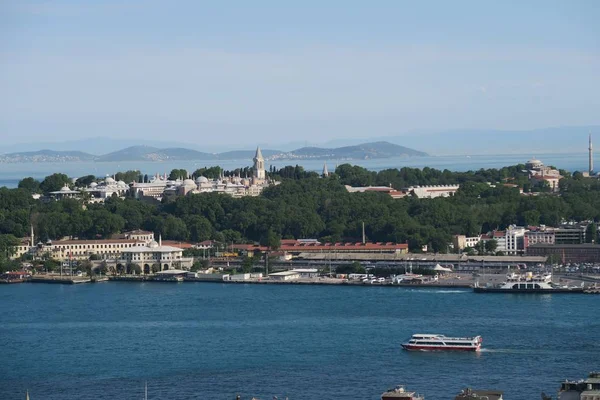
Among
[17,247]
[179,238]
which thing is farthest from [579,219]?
[17,247]

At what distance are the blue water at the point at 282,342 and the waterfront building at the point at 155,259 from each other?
449 centimetres

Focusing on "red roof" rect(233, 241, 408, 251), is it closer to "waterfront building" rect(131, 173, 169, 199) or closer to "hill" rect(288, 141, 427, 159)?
"waterfront building" rect(131, 173, 169, 199)

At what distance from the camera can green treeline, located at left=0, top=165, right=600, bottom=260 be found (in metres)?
34.3

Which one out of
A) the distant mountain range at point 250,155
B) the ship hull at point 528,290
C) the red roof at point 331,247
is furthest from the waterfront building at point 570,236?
the distant mountain range at point 250,155

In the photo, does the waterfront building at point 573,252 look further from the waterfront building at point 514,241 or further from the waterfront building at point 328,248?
the waterfront building at point 328,248

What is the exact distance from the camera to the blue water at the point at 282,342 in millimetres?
15938

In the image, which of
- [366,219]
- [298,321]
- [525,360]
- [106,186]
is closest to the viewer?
[525,360]

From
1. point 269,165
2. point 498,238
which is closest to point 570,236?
point 498,238

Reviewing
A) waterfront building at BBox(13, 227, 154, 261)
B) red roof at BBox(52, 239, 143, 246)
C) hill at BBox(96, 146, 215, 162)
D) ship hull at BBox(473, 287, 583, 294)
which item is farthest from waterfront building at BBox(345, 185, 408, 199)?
hill at BBox(96, 146, 215, 162)

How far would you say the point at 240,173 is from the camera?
5100 cm

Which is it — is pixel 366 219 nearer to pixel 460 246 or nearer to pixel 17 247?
pixel 460 246

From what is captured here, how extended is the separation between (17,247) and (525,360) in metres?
18.1

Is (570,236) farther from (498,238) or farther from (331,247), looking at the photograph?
(331,247)

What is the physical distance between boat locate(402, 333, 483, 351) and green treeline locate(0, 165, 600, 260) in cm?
1376
